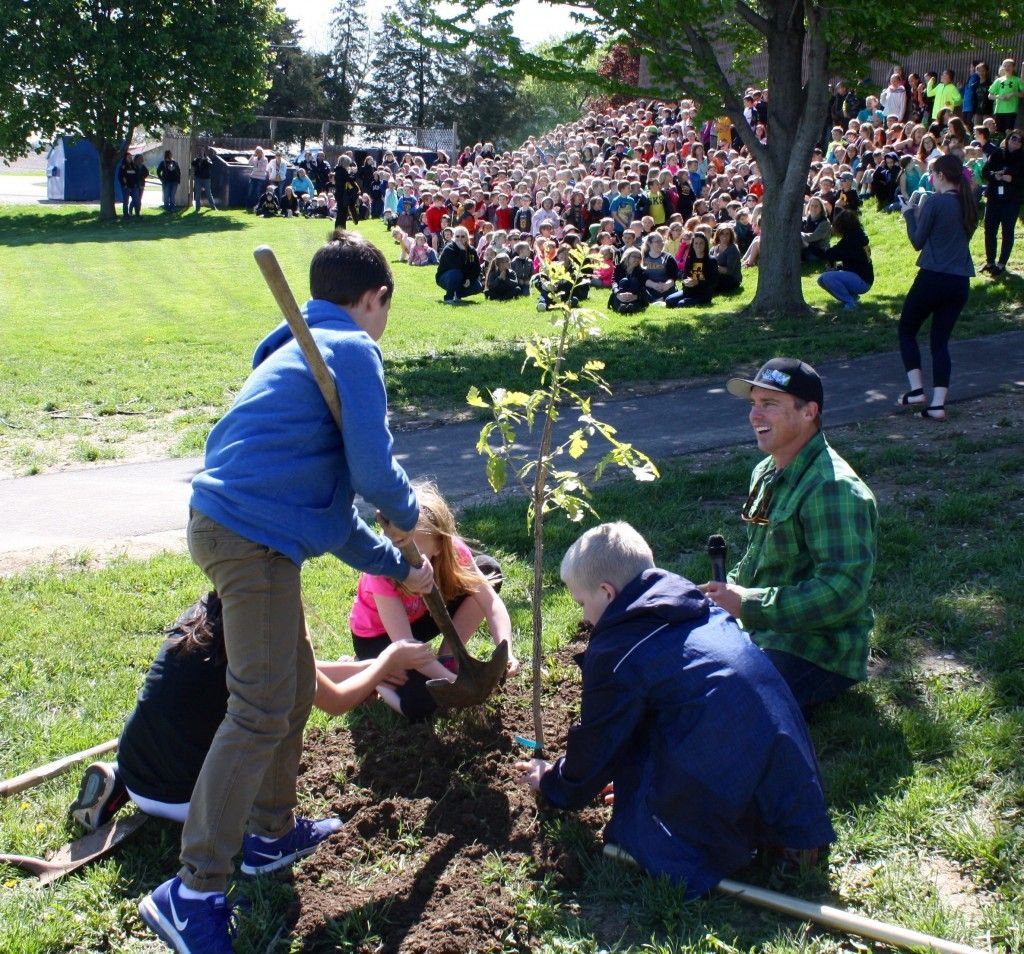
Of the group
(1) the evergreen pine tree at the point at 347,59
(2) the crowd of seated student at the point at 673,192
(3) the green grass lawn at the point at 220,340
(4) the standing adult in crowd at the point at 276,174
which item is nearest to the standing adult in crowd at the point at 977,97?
(2) the crowd of seated student at the point at 673,192

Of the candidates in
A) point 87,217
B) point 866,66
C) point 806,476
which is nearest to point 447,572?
point 806,476

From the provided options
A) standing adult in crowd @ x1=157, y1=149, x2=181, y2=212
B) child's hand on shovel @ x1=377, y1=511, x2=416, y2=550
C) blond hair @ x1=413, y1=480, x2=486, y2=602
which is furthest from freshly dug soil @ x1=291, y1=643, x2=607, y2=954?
standing adult in crowd @ x1=157, y1=149, x2=181, y2=212

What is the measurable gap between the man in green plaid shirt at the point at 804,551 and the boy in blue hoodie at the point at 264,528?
1496 mm

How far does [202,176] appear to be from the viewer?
32.0m

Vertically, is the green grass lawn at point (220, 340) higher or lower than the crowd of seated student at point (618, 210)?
lower

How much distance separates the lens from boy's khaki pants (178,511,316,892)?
3.02m

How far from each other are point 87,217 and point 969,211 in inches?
1120

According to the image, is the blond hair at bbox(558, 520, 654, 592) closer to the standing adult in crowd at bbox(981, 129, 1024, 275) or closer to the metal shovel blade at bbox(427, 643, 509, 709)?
the metal shovel blade at bbox(427, 643, 509, 709)

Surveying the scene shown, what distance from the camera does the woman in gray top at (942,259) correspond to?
324 inches

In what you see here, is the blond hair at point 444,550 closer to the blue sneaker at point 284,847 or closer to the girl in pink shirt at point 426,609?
the girl in pink shirt at point 426,609

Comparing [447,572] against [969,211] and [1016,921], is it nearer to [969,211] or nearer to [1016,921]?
[1016,921]

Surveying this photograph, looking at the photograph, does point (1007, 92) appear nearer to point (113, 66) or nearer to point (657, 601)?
point (657, 601)

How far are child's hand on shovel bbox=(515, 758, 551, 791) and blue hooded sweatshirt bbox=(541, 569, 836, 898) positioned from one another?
33cm

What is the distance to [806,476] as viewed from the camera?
401 cm
